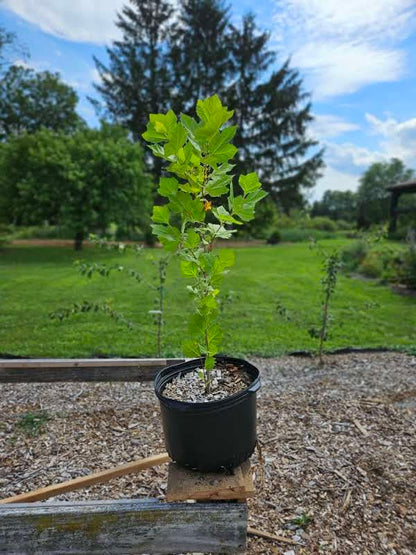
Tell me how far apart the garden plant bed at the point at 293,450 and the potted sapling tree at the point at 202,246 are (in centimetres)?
75

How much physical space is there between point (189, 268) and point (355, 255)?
1226 centimetres

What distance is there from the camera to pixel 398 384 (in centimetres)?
366

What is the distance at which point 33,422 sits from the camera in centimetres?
286

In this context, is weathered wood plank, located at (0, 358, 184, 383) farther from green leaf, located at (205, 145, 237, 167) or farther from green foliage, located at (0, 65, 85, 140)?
green foliage, located at (0, 65, 85, 140)

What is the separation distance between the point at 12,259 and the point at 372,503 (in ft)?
47.2

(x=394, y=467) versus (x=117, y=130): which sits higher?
(x=117, y=130)

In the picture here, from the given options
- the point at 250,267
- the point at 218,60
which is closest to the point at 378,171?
the point at 218,60

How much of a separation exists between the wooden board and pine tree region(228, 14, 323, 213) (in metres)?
25.3

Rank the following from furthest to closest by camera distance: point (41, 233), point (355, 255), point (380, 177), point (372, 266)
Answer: point (380, 177) → point (41, 233) → point (355, 255) → point (372, 266)

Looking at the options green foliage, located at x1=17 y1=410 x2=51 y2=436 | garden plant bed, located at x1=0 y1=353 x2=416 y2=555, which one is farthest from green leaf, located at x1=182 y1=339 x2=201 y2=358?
green foliage, located at x1=17 y1=410 x2=51 y2=436

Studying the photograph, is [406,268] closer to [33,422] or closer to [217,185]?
[33,422]

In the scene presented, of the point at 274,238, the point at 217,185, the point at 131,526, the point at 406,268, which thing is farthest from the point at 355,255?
the point at 131,526

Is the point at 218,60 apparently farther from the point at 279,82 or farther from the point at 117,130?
the point at 117,130

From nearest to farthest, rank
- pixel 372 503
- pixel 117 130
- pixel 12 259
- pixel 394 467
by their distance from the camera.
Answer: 1. pixel 372 503
2. pixel 394 467
3. pixel 12 259
4. pixel 117 130
